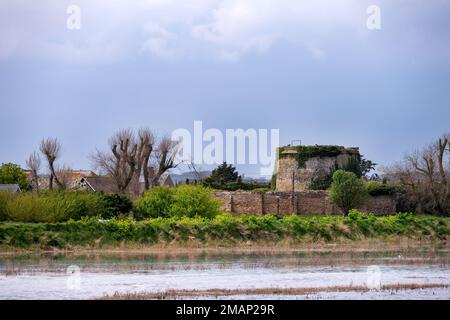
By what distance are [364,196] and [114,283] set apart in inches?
1470

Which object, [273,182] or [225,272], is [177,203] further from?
[273,182]

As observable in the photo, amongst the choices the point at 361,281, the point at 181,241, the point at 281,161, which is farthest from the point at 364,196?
the point at 361,281

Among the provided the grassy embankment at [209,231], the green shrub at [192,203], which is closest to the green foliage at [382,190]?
the grassy embankment at [209,231]

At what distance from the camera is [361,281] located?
2334 cm

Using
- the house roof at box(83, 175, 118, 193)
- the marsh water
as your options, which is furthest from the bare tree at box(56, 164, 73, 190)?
the marsh water

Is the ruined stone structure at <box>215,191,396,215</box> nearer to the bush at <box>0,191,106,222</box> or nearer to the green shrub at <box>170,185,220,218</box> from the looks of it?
the green shrub at <box>170,185,220,218</box>

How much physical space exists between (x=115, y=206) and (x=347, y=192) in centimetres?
1774

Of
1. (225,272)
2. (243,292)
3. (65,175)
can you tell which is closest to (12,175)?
(65,175)

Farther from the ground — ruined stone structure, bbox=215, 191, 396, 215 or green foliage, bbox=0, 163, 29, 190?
green foliage, bbox=0, 163, 29, 190

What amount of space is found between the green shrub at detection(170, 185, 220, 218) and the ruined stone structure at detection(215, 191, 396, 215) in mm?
13757

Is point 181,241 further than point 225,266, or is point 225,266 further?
point 181,241

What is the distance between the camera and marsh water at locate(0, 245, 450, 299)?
21.6 m

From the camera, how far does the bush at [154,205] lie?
4422cm
